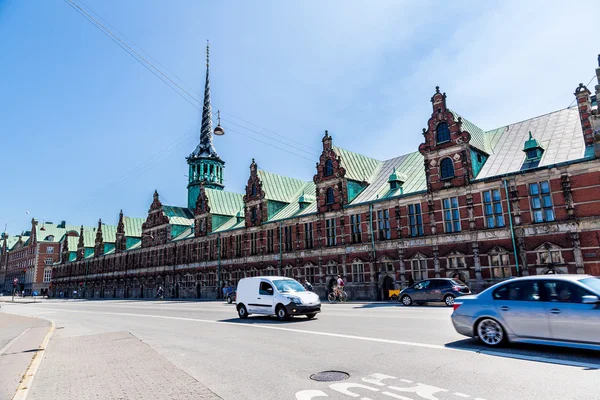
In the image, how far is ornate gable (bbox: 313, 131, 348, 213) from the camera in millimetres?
39000

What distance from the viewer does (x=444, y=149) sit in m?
31.6

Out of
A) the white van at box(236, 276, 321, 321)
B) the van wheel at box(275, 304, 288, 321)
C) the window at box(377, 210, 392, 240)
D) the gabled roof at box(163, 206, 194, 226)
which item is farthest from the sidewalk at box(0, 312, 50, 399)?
the gabled roof at box(163, 206, 194, 226)

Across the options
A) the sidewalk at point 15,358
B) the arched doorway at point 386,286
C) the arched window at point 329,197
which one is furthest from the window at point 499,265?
the sidewalk at point 15,358

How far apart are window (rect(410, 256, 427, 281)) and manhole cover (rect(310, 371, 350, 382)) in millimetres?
25603

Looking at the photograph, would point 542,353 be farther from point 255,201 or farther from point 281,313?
point 255,201

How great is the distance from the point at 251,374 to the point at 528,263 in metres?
24.7

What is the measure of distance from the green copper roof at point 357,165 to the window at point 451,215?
11.1 m

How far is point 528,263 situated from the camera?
26.2 m

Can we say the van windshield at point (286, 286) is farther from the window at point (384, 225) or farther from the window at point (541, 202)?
the window at point (541, 202)

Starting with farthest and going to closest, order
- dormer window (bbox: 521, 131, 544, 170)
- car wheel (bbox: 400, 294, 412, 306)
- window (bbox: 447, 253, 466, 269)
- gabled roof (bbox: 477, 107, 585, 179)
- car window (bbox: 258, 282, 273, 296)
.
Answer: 1. window (bbox: 447, 253, 466, 269)
2. dormer window (bbox: 521, 131, 544, 170)
3. gabled roof (bbox: 477, 107, 585, 179)
4. car wheel (bbox: 400, 294, 412, 306)
5. car window (bbox: 258, 282, 273, 296)

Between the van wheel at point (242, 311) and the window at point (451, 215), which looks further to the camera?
the window at point (451, 215)

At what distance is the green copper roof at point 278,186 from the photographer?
50156mm

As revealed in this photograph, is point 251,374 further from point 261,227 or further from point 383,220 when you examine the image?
point 261,227

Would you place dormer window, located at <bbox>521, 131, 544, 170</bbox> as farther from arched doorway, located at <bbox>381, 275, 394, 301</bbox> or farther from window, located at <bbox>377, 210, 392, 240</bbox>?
arched doorway, located at <bbox>381, 275, 394, 301</bbox>
